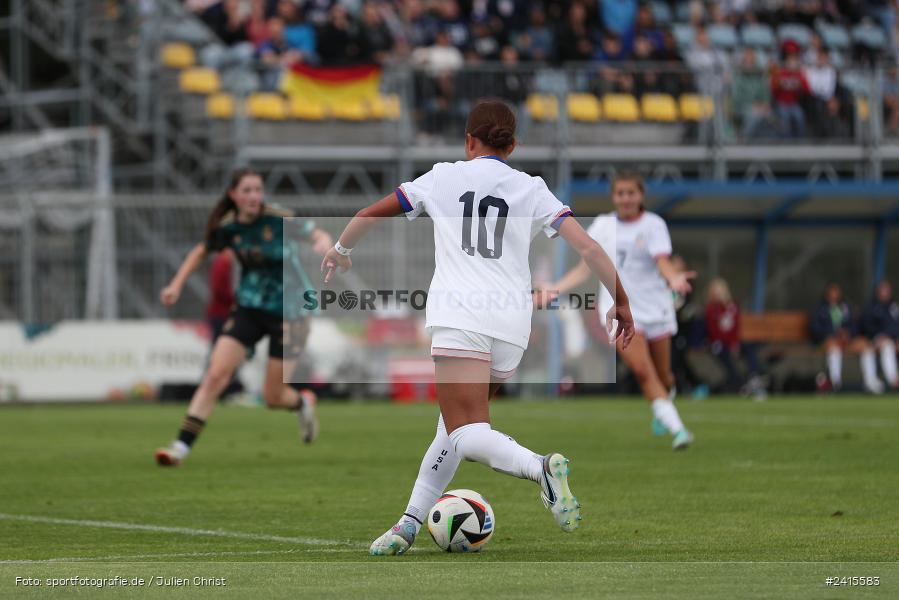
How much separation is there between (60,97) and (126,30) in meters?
1.96

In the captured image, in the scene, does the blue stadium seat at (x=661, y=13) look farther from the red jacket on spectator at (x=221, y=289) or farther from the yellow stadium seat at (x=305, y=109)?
the red jacket on spectator at (x=221, y=289)

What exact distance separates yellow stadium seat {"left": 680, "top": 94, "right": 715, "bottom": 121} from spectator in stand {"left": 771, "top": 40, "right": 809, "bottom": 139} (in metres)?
1.19

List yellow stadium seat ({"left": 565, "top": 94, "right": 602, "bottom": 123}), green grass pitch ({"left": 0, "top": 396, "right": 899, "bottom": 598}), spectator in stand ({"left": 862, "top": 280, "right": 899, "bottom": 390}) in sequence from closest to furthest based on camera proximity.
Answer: green grass pitch ({"left": 0, "top": 396, "right": 899, "bottom": 598}) → spectator in stand ({"left": 862, "top": 280, "right": 899, "bottom": 390}) → yellow stadium seat ({"left": 565, "top": 94, "right": 602, "bottom": 123})

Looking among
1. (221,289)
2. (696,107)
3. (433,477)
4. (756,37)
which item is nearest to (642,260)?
(433,477)

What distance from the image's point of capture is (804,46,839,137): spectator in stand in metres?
30.0

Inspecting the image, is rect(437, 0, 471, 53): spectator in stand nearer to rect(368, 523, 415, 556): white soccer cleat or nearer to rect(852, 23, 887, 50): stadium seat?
rect(852, 23, 887, 50): stadium seat

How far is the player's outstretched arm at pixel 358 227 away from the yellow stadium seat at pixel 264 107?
69.1 feet

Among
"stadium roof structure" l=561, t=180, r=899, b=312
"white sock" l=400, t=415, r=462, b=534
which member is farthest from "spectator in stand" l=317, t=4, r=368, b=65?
"white sock" l=400, t=415, r=462, b=534

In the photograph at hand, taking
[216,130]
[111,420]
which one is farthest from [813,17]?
[111,420]

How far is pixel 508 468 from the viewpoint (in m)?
7.25

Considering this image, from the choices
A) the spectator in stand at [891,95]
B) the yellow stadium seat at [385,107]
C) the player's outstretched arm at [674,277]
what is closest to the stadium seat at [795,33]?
the spectator in stand at [891,95]

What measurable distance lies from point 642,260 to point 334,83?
49.5 feet

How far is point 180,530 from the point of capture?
355 inches

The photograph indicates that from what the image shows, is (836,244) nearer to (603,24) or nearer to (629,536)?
(603,24)
